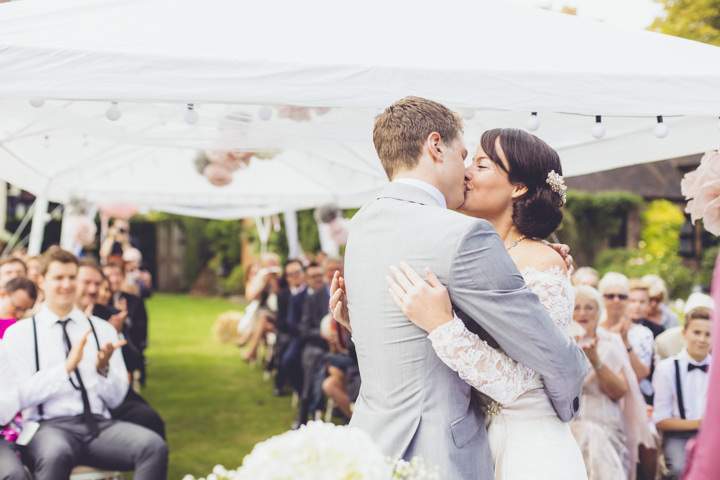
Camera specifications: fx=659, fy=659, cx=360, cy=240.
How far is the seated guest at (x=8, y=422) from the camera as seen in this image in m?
3.45

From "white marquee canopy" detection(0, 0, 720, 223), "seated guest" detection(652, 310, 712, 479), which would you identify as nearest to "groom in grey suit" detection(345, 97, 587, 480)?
"white marquee canopy" detection(0, 0, 720, 223)

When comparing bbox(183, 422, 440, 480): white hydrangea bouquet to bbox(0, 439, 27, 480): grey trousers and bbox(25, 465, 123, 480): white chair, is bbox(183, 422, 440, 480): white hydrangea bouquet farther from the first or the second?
bbox(25, 465, 123, 480): white chair

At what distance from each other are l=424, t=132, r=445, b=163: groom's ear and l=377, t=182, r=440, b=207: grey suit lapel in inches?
4.0


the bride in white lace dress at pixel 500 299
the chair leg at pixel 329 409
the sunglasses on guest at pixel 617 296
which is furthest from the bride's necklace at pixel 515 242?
the chair leg at pixel 329 409

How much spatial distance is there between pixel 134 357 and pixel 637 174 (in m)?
22.6

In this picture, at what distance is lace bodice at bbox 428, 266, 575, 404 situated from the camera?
1700 mm

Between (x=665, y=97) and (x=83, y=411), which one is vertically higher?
(x=665, y=97)

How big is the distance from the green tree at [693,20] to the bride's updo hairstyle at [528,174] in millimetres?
11080

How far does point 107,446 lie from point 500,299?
122 inches

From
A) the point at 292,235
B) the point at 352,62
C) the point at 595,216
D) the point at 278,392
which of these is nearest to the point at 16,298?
the point at 352,62

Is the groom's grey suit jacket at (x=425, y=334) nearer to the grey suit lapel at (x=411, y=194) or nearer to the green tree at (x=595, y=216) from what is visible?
the grey suit lapel at (x=411, y=194)

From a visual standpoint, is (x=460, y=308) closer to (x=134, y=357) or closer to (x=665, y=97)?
(x=665, y=97)

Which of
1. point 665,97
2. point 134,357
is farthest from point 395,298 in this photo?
point 134,357

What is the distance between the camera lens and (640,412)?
4.18 metres
